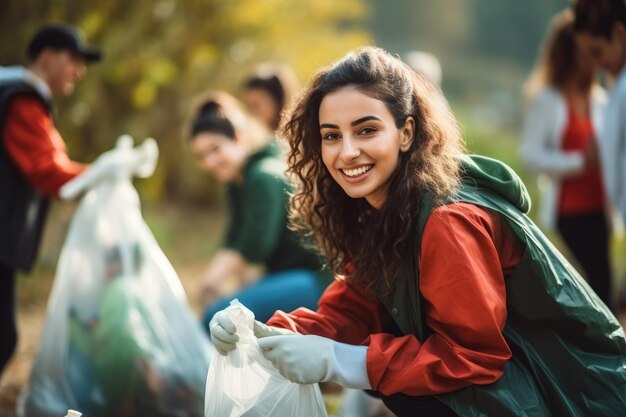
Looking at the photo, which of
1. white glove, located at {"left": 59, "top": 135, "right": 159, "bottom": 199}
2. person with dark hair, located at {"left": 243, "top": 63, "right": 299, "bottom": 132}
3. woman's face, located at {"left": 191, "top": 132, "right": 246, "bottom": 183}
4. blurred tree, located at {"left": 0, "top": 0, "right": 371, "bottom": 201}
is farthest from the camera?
blurred tree, located at {"left": 0, "top": 0, "right": 371, "bottom": 201}

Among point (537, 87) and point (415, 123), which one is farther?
point (537, 87)

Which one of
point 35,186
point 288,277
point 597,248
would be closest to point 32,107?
point 35,186

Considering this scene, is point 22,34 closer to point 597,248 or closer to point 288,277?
point 288,277

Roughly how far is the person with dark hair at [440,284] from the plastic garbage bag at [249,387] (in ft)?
0.12

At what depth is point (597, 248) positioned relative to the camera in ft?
11.3

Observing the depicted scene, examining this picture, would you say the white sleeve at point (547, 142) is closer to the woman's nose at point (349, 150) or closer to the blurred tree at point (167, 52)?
the woman's nose at point (349, 150)

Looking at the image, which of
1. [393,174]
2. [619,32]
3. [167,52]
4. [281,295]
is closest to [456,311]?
[393,174]

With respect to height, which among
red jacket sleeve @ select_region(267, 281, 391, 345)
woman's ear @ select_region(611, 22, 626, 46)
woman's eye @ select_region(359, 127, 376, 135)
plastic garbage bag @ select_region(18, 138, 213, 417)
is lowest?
plastic garbage bag @ select_region(18, 138, 213, 417)

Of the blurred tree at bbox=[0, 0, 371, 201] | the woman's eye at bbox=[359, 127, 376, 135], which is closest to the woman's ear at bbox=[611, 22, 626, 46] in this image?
the woman's eye at bbox=[359, 127, 376, 135]

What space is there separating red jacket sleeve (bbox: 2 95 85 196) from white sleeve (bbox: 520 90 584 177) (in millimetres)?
1991

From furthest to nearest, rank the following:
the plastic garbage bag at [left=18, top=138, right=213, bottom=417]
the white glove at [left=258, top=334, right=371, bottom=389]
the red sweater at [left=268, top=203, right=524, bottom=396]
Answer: the plastic garbage bag at [left=18, top=138, right=213, bottom=417] → the white glove at [left=258, top=334, right=371, bottom=389] → the red sweater at [left=268, top=203, right=524, bottom=396]

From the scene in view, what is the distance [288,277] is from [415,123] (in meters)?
1.49

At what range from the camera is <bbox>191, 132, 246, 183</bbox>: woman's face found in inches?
134

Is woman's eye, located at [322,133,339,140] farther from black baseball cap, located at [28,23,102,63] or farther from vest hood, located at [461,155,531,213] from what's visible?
black baseball cap, located at [28,23,102,63]
